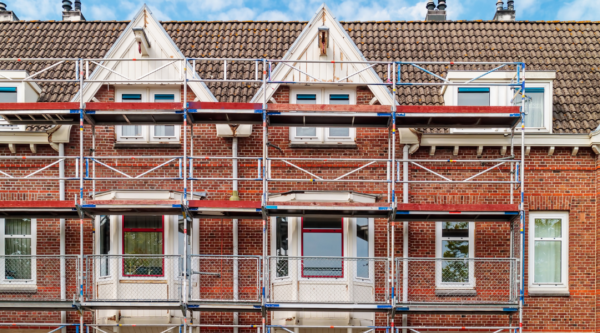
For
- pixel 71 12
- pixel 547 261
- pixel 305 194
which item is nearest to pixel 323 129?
pixel 305 194

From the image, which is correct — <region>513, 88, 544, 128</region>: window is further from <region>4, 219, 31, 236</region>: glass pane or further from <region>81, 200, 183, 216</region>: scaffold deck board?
<region>4, 219, 31, 236</region>: glass pane

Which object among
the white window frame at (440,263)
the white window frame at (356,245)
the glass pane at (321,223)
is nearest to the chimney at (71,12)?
the glass pane at (321,223)

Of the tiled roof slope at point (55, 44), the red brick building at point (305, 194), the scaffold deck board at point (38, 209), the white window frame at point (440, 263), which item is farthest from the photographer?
the tiled roof slope at point (55, 44)

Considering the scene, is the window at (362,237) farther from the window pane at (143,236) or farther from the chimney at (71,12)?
the chimney at (71,12)

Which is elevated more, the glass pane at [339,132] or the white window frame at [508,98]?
the white window frame at [508,98]

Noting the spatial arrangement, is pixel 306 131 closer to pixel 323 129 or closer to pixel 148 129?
pixel 323 129

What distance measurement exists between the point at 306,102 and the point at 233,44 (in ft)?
10.1

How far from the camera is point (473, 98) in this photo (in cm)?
1327

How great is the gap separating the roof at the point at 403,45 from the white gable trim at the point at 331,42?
0.63 metres

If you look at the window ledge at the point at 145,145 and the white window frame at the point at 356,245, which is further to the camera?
the window ledge at the point at 145,145

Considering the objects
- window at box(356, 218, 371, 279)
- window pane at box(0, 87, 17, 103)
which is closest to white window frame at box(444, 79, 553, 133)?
window at box(356, 218, 371, 279)

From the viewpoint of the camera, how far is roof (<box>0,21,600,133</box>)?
1354 centimetres

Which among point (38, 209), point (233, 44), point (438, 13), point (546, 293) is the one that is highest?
point (438, 13)

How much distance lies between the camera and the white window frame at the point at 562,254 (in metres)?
12.8
